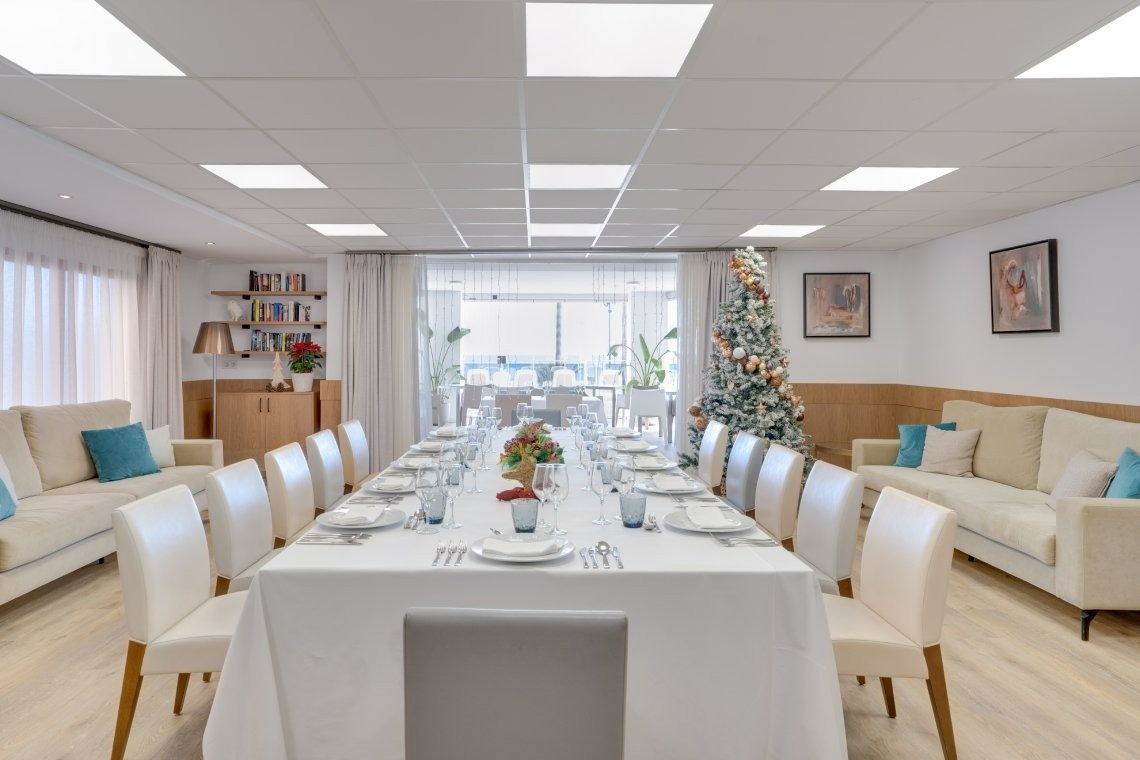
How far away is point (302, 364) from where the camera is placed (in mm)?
8164

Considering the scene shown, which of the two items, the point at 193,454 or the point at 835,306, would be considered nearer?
the point at 193,454

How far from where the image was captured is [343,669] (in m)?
1.95

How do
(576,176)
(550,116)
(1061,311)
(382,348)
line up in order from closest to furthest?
(550,116), (576,176), (1061,311), (382,348)

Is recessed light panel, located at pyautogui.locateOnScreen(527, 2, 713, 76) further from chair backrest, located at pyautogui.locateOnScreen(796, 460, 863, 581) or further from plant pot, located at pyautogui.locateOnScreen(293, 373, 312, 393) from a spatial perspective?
plant pot, located at pyautogui.locateOnScreen(293, 373, 312, 393)

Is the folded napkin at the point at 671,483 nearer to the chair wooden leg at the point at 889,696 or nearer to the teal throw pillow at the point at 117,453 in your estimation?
the chair wooden leg at the point at 889,696

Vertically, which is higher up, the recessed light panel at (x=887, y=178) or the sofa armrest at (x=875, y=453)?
the recessed light panel at (x=887, y=178)

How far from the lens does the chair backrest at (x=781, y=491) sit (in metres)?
3.33

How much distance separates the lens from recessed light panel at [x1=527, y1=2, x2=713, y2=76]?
2510 millimetres

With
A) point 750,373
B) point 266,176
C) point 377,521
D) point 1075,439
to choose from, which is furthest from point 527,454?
point 750,373

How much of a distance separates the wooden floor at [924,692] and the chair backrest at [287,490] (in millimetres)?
730

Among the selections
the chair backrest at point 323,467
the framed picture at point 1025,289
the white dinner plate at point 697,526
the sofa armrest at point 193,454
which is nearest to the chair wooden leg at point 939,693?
the white dinner plate at point 697,526

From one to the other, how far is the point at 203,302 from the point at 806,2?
8.05 m

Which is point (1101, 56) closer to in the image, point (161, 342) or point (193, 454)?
point (193, 454)

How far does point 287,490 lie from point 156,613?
106 cm
